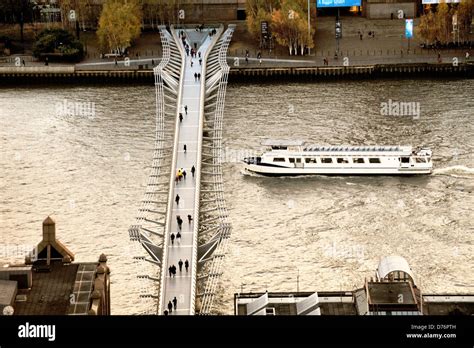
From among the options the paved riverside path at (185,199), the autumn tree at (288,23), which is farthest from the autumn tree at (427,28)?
the paved riverside path at (185,199)

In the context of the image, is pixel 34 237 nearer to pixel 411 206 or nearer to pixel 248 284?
pixel 248 284

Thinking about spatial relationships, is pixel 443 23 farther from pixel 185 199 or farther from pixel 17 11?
pixel 185 199

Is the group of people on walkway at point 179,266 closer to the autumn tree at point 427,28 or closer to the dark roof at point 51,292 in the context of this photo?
the dark roof at point 51,292

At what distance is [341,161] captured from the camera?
41906 millimetres

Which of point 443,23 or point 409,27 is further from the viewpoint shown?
point 443,23

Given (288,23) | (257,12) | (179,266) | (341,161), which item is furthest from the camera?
(257,12)

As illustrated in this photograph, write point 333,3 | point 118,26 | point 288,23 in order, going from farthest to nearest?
point 333,3 < point 118,26 < point 288,23

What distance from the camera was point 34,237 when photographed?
32.7 meters

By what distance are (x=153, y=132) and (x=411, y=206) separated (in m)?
14.6

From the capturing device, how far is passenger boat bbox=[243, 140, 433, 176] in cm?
4150

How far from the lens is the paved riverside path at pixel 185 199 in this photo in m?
27.2

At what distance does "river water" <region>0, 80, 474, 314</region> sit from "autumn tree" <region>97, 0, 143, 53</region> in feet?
17.3

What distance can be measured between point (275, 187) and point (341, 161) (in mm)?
3532

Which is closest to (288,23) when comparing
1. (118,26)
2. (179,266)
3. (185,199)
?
(118,26)
